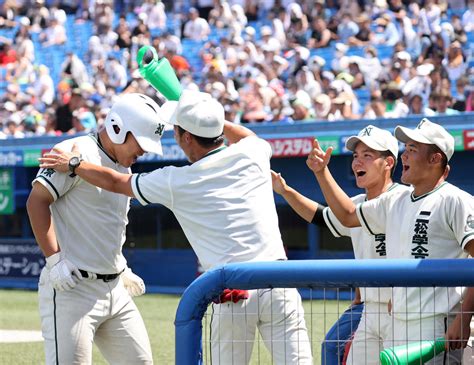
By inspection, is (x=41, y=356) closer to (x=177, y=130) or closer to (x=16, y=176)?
(x=177, y=130)

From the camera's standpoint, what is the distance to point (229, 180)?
4766mm

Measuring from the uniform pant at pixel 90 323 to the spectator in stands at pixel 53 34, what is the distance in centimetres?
1770

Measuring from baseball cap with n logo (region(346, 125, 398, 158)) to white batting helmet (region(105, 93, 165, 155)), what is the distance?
99 centimetres

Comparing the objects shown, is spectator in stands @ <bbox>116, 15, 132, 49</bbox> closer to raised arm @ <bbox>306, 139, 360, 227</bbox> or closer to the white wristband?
the white wristband

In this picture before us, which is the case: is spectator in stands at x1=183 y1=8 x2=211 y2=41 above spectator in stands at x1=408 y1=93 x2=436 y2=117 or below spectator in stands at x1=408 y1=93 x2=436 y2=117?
above

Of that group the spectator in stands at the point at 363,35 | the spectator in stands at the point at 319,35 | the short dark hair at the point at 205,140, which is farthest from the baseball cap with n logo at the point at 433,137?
the spectator in stands at the point at 319,35

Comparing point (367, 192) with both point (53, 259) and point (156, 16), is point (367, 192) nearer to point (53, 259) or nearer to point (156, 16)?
point (53, 259)

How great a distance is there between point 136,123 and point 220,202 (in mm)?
700

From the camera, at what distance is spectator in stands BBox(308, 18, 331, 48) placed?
18.2 m

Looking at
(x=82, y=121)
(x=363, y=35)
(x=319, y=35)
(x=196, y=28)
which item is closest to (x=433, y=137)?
(x=82, y=121)

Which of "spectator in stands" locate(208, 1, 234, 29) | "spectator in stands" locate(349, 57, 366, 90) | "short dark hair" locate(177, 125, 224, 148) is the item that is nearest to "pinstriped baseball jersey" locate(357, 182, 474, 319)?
"short dark hair" locate(177, 125, 224, 148)

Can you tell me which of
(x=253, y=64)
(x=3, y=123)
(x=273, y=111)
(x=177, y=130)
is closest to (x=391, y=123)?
(x=273, y=111)

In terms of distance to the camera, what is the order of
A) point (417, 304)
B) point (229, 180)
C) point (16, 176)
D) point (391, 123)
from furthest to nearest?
point (16, 176) → point (391, 123) → point (229, 180) → point (417, 304)

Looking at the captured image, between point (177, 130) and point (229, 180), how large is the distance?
1.06ft
